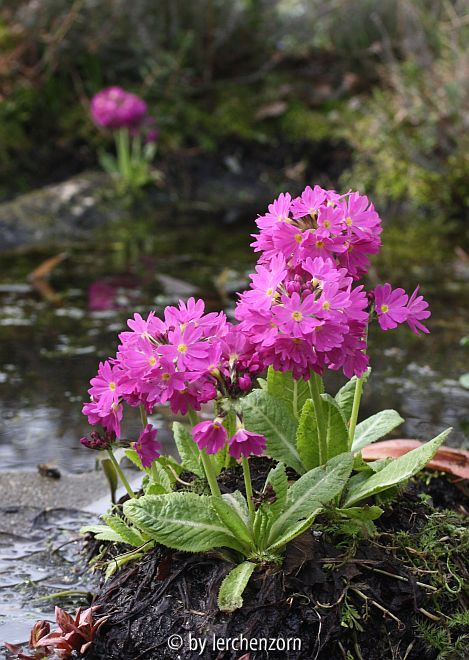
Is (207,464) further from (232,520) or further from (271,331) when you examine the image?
(271,331)

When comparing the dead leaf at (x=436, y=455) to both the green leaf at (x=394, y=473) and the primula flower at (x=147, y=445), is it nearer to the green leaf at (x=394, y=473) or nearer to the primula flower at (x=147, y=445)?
the green leaf at (x=394, y=473)

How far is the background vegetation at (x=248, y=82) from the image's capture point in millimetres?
8758

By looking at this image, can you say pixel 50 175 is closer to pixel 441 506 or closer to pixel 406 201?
pixel 406 201

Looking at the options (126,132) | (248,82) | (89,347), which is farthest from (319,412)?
(248,82)

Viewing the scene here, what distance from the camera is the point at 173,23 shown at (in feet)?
33.3

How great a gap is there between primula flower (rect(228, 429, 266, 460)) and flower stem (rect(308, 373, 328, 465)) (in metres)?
0.24

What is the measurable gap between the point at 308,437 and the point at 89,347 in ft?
9.36

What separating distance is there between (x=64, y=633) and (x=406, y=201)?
7348 mm

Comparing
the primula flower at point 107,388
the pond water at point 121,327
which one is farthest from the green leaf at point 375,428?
the pond water at point 121,327

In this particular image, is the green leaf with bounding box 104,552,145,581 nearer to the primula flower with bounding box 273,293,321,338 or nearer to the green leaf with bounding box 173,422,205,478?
the green leaf with bounding box 173,422,205,478

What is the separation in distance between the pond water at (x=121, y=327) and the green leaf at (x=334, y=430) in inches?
57.1

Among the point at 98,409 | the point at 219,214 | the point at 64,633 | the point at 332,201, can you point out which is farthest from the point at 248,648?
the point at 219,214

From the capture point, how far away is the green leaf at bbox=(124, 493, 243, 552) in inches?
82.9

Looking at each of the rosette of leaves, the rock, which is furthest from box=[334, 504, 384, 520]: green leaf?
the rock
